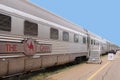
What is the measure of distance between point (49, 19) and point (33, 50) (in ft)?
9.80

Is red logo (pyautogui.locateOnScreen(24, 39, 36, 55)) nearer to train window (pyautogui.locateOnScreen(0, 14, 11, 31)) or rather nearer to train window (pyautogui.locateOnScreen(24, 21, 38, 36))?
train window (pyautogui.locateOnScreen(24, 21, 38, 36))

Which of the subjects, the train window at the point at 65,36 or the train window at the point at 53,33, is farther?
the train window at the point at 65,36

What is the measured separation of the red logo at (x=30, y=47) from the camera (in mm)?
10419

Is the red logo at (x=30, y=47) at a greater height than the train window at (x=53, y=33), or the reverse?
the train window at (x=53, y=33)

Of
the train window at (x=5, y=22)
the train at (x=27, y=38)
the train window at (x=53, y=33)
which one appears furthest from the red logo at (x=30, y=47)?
the train window at (x=53, y=33)

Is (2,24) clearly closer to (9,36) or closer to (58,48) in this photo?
(9,36)

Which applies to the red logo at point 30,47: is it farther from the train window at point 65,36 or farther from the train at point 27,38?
the train window at point 65,36

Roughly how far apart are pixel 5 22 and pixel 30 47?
2113 millimetres

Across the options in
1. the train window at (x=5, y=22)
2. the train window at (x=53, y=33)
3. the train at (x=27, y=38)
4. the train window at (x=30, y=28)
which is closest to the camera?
the train window at (x=5, y=22)

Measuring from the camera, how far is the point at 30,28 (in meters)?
10.8

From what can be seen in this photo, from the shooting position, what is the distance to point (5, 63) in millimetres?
8961

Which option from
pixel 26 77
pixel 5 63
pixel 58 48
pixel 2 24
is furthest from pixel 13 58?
pixel 58 48

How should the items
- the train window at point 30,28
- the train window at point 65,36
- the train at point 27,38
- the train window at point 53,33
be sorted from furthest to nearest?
the train window at point 65,36
the train window at point 53,33
the train window at point 30,28
the train at point 27,38

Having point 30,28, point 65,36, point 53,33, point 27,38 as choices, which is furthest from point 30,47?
point 65,36
